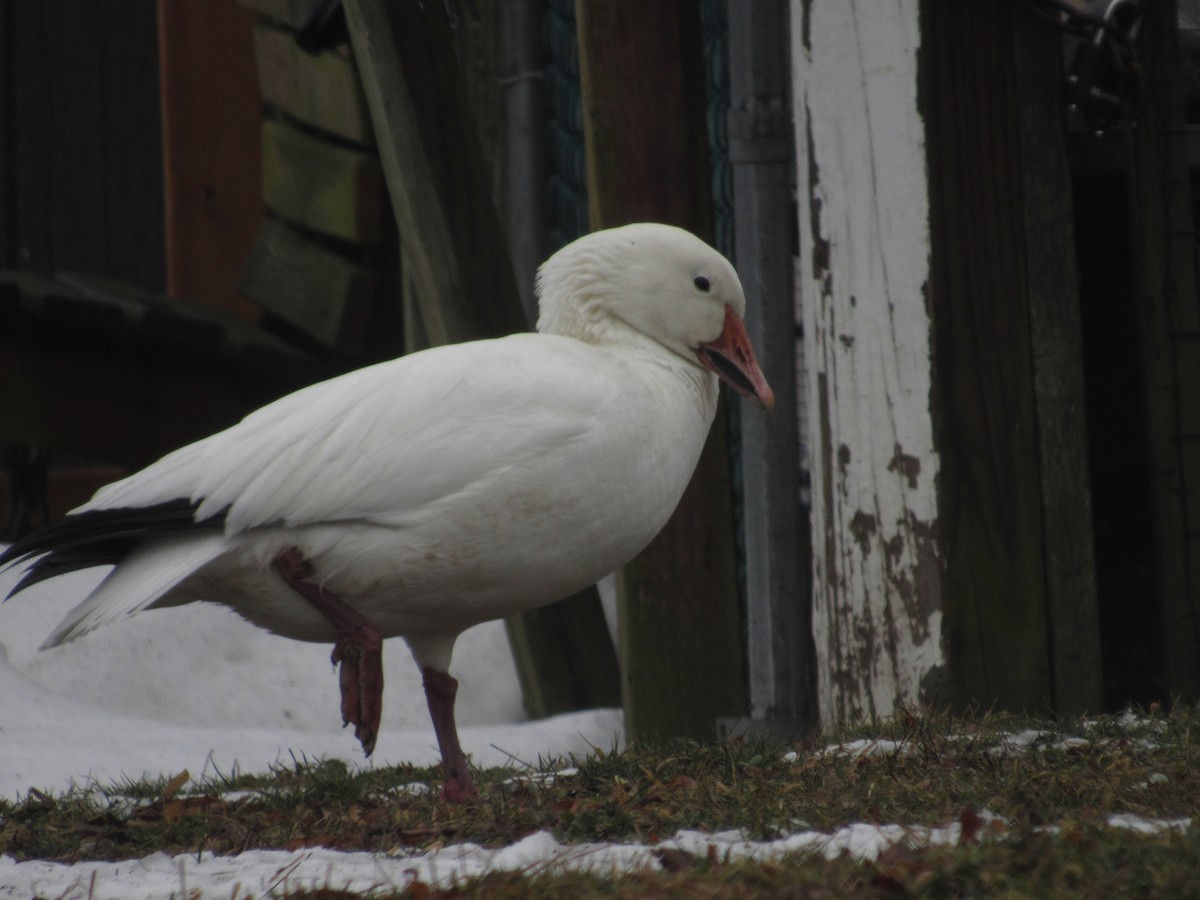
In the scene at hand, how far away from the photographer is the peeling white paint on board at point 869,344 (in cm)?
480

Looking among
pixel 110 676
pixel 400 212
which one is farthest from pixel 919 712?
pixel 110 676

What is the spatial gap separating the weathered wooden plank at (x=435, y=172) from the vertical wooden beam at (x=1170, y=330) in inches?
85.0

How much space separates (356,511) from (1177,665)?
2564 millimetres

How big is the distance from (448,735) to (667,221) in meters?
2.10

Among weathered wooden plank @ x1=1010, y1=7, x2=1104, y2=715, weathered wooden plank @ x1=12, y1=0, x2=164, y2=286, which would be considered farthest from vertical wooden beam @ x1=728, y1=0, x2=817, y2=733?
weathered wooden plank @ x1=12, y1=0, x2=164, y2=286

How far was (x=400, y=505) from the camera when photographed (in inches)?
152

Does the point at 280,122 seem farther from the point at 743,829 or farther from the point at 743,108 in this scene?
the point at 743,829

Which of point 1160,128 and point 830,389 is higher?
point 1160,128

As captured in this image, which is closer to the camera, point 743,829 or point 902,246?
point 743,829

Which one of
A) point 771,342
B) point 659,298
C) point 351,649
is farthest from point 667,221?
point 351,649

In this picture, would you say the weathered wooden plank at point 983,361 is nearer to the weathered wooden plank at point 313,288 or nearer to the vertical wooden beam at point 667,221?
the vertical wooden beam at point 667,221

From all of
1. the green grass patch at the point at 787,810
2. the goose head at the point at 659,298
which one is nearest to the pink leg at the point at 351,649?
the green grass patch at the point at 787,810

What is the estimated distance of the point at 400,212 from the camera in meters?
5.91

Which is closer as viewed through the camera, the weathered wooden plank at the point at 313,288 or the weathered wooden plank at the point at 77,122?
the weathered wooden plank at the point at 313,288
